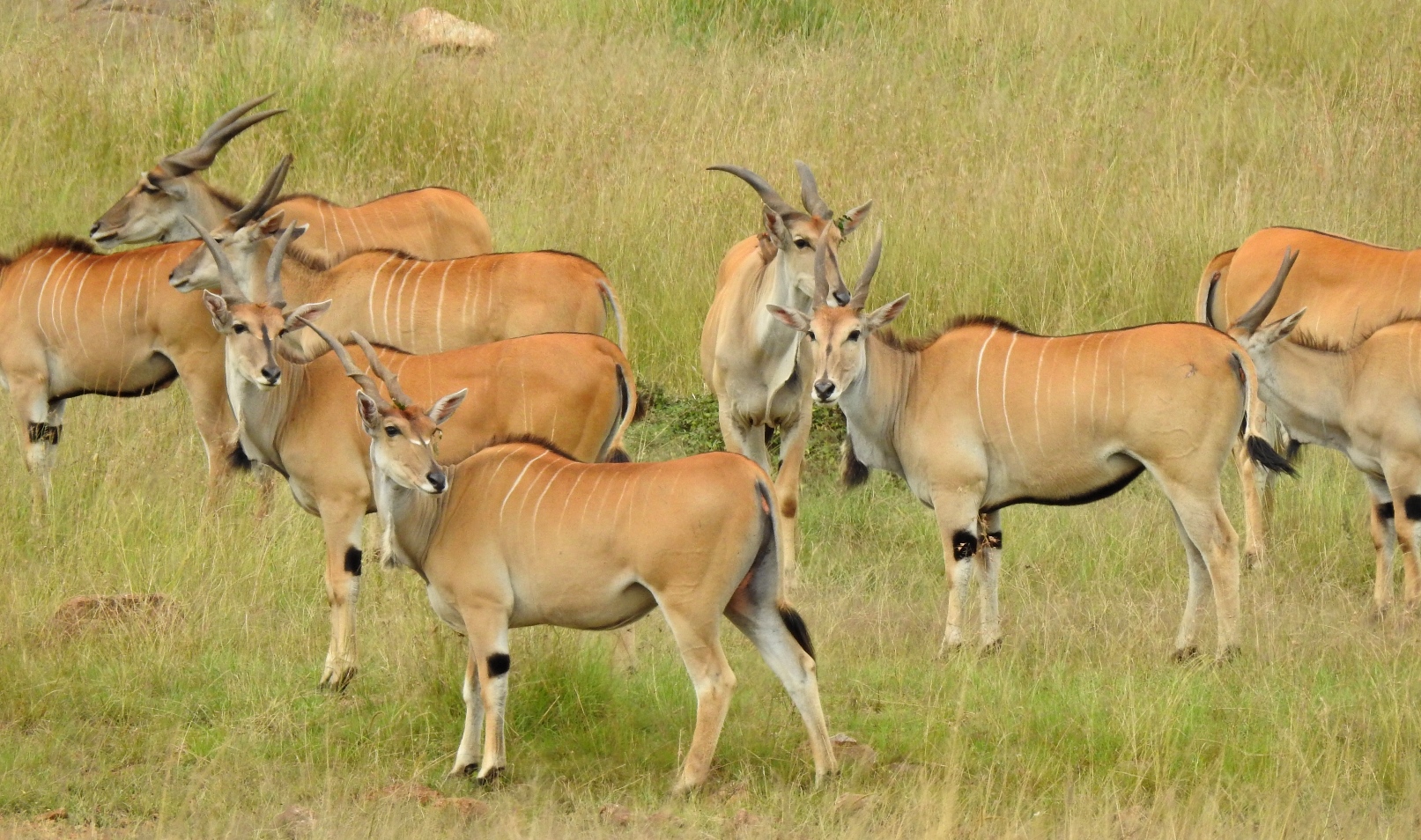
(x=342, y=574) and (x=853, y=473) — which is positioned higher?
(x=853, y=473)

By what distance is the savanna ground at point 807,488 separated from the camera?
524 cm

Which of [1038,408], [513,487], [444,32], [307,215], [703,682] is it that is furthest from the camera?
[444,32]

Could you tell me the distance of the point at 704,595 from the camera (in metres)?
5.01

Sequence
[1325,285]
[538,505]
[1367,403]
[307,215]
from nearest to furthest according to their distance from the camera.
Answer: [538,505], [1367,403], [1325,285], [307,215]

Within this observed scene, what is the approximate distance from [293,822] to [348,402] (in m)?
1.88

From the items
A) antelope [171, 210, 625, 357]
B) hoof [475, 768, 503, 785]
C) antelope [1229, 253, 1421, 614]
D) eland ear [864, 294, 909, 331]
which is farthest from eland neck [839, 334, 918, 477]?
hoof [475, 768, 503, 785]

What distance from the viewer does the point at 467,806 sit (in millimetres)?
4922

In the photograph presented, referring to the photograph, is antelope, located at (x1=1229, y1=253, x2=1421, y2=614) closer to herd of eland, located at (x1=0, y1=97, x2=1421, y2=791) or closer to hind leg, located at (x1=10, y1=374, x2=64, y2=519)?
herd of eland, located at (x1=0, y1=97, x2=1421, y2=791)

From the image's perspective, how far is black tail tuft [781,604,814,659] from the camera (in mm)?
5223

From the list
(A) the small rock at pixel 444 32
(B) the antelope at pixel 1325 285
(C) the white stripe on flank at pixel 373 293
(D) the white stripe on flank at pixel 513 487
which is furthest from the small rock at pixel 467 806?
(A) the small rock at pixel 444 32

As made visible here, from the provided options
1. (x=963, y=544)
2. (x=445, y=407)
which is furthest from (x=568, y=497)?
(x=963, y=544)

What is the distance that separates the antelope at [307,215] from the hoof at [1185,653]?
4.40 metres

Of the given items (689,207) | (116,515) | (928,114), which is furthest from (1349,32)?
(116,515)

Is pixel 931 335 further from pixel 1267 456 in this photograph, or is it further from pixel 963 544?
pixel 1267 456
